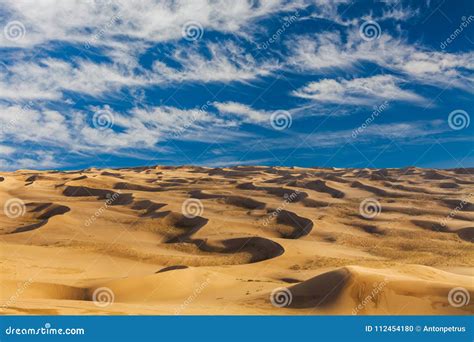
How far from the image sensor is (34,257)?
15.8m

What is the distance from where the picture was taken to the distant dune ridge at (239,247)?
9.81m

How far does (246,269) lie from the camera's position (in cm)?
1482

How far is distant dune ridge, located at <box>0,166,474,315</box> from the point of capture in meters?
9.81

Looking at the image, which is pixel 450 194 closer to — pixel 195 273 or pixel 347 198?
pixel 347 198

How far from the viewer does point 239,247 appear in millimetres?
18062

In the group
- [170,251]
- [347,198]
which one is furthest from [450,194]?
[170,251]

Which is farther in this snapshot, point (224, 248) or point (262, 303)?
point (224, 248)

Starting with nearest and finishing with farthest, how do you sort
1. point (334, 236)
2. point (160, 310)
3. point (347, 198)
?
1. point (160, 310)
2. point (334, 236)
3. point (347, 198)

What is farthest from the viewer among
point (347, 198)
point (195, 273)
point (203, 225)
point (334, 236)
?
point (347, 198)

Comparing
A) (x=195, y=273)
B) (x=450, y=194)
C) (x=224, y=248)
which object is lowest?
(x=195, y=273)

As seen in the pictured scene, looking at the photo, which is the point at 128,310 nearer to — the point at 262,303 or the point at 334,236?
the point at 262,303

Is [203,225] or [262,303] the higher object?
[203,225]

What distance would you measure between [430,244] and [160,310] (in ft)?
42.3

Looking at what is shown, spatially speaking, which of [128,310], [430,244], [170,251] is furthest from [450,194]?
[128,310]
